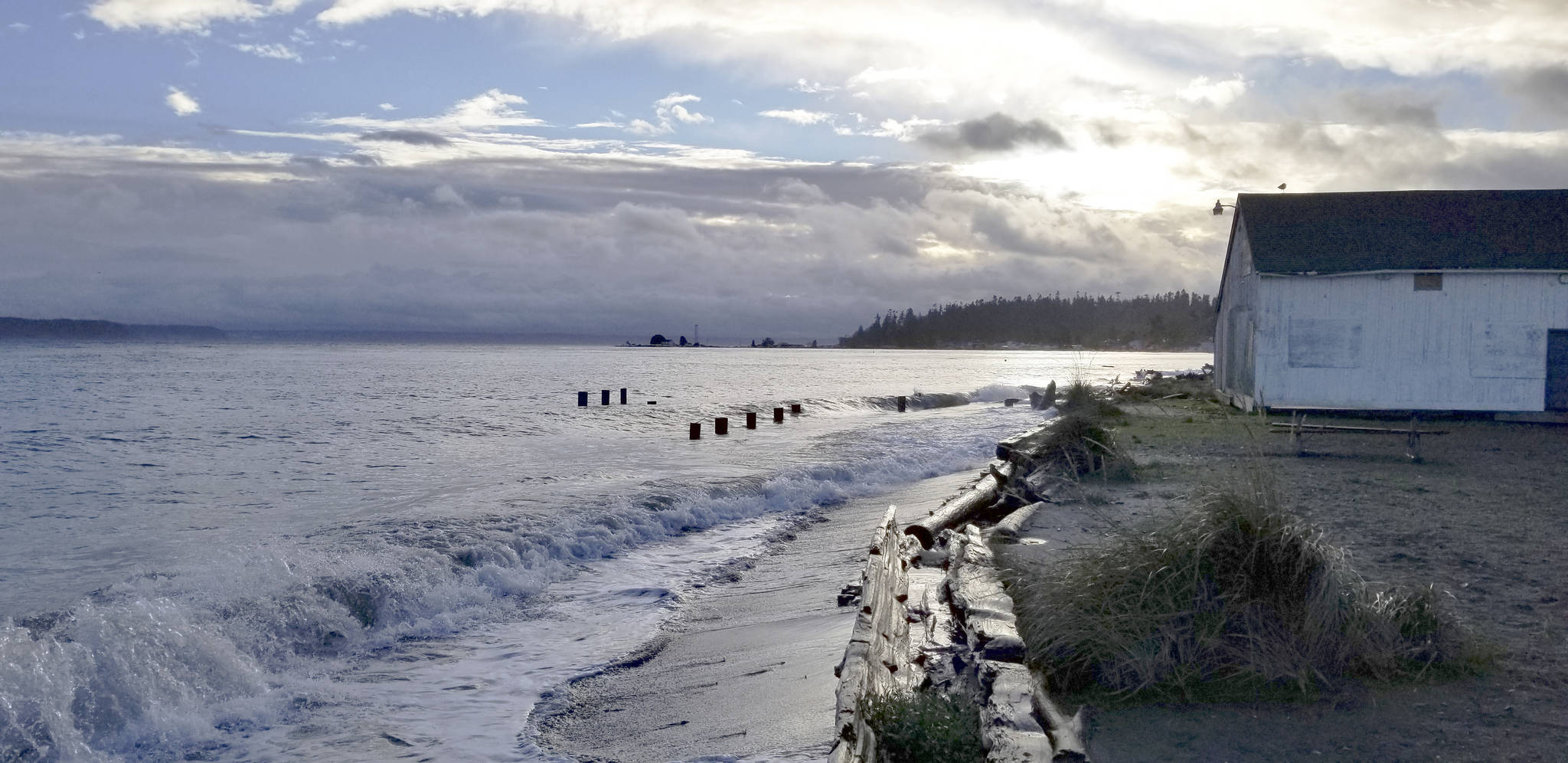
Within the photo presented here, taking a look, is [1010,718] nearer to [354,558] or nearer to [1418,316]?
[354,558]

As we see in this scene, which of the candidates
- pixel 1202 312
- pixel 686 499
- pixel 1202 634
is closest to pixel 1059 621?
pixel 1202 634

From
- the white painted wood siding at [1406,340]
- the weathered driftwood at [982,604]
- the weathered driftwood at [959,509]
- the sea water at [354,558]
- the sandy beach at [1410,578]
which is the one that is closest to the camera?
the sandy beach at [1410,578]

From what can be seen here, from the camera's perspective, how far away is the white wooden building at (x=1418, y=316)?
20031 mm

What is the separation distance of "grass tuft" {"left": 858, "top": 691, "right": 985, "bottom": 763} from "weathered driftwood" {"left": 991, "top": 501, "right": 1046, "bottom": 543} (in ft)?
14.1

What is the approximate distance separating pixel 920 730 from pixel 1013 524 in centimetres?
536

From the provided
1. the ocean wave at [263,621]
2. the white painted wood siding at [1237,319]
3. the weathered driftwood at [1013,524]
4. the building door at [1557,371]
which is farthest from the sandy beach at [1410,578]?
the white painted wood siding at [1237,319]

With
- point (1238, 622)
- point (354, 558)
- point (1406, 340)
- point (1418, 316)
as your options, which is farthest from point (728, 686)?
point (1418, 316)

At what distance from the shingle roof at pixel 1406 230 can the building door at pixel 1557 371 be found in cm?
155

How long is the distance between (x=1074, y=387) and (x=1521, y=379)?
8.94 metres

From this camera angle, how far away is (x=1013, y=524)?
29.7ft

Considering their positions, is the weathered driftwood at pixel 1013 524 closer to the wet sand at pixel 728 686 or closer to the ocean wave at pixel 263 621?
the wet sand at pixel 728 686

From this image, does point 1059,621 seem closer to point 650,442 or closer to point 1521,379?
point 650,442

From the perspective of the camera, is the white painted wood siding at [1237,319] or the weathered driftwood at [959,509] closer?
the weathered driftwood at [959,509]

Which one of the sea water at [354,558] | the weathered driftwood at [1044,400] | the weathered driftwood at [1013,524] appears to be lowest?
the sea water at [354,558]
